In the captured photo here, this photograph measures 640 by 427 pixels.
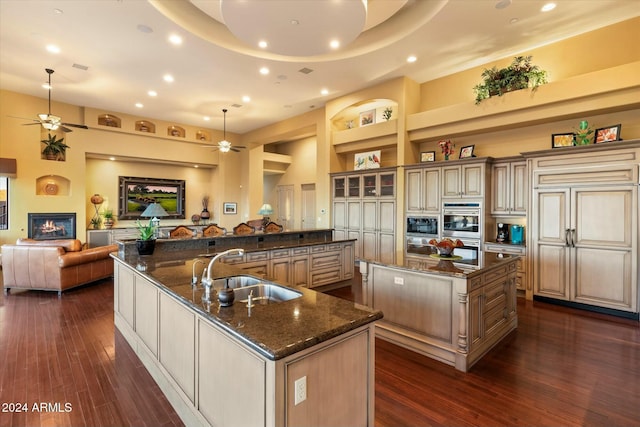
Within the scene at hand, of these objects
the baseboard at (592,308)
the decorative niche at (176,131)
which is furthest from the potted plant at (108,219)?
the baseboard at (592,308)

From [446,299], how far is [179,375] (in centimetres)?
242

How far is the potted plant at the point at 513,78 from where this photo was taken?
16.6ft

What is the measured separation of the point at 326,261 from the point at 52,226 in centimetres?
747

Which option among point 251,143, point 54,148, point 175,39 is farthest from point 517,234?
point 54,148

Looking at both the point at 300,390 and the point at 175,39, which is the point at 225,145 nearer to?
the point at 175,39

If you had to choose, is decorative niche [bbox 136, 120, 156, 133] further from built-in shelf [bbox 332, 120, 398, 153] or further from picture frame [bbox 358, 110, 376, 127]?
picture frame [bbox 358, 110, 376, 127]

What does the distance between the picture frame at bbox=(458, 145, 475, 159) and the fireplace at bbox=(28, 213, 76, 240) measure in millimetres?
9797

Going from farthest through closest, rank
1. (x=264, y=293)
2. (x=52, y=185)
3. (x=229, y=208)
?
(x=229, y=208), (x=52, y=185), (x=264, y=293)

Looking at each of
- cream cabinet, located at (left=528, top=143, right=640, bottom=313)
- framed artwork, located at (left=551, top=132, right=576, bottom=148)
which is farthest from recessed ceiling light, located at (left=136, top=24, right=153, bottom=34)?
framed artwork, located at (left=551, top=132, right=576, bottom=148)

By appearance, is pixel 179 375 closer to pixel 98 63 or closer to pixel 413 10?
pixel 413 10

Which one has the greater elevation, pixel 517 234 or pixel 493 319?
pixel 517 234

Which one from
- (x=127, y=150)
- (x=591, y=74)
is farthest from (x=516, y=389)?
(x=127, y=150)

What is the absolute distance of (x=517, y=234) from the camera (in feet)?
17.8

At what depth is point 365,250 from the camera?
24.1 ft
